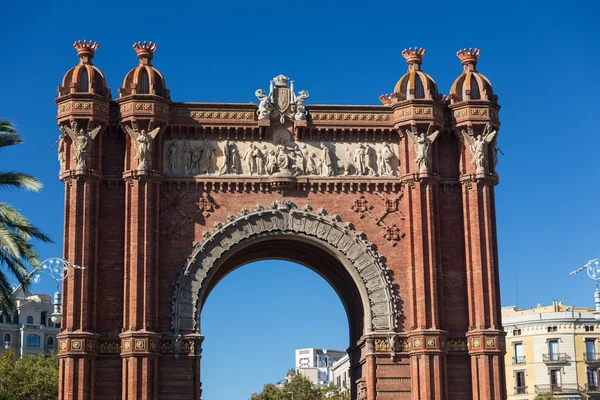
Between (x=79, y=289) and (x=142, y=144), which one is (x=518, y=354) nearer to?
(x=142, y=144)

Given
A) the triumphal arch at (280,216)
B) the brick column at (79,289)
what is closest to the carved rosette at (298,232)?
the triumphal arch at (280,216)

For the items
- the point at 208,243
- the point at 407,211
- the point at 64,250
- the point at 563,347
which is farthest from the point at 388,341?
the point at 563,347

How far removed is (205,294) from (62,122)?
8.09 m

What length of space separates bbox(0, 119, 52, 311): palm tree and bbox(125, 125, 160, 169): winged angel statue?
6077 millimetres

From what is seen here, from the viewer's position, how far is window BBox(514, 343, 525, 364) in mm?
77125

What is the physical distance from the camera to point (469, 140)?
→ 40406 millimetres

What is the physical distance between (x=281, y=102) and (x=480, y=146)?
7452 mm

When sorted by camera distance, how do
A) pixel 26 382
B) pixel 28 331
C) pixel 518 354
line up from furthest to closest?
pixel 28 331 → pixel 518 354 → pixel 26 382

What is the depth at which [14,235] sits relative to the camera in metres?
31.7

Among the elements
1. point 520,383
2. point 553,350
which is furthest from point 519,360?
point 553,350

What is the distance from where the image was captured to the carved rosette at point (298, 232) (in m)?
38.9

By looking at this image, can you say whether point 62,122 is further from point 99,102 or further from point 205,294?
point 205,294

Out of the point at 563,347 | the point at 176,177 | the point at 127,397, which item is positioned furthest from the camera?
the point at 563,347

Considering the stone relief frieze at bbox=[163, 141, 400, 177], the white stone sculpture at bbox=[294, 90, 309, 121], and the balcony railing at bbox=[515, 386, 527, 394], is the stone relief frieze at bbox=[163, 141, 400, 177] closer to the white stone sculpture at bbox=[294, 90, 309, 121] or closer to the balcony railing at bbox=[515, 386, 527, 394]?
the white stone sculpture at bbox=[294, 90, 309, 121]
